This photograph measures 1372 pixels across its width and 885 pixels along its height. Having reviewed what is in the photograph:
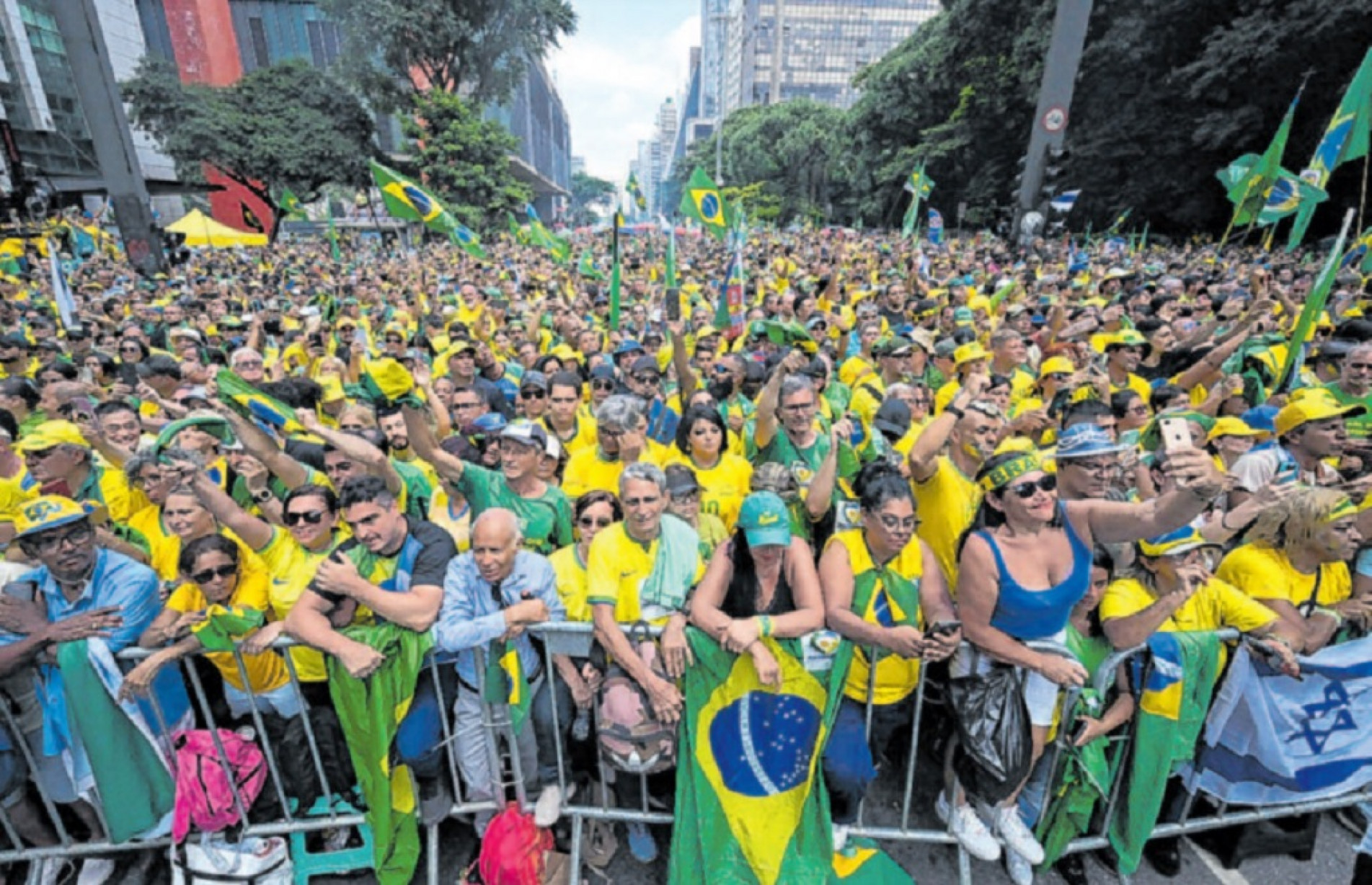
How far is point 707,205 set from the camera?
10.6 meters

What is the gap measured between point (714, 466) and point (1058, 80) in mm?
25715

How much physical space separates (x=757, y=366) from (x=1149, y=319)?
16.9 feet

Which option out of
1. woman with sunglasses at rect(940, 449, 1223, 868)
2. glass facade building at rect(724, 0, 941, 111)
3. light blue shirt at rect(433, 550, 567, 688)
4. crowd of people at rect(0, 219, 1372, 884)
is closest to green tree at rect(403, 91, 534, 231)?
crowd of people at rect(0, 219, 1372, 884)

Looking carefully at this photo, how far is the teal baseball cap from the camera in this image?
267 cm

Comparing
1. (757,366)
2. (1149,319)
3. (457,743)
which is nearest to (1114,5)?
(1149,319)

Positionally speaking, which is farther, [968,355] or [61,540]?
[968,355]

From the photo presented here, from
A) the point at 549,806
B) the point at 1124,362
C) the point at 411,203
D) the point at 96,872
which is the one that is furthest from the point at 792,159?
the point at 96,872

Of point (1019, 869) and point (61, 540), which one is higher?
point (61, 540)

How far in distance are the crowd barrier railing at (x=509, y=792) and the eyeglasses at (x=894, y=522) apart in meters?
0.75

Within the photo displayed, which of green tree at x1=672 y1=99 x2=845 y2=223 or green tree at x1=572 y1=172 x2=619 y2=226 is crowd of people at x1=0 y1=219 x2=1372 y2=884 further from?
green tree at x1=572 y1=172 x2=619 y2=226

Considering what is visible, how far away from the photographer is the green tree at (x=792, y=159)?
6475 centimetres

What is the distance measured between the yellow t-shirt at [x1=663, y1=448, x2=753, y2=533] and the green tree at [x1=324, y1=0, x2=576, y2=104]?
41.2 m

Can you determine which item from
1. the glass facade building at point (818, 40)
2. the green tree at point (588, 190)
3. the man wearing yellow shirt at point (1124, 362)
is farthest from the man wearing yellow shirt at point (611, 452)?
the green tree at point (588, 190)

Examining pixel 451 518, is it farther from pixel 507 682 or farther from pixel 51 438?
pixel 51 438
